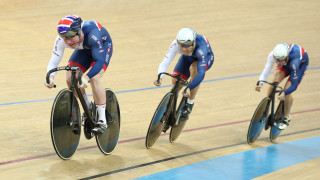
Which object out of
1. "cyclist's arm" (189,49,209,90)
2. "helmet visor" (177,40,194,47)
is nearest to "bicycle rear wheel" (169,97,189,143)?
"cyclist's arm" (189,49,209,90)

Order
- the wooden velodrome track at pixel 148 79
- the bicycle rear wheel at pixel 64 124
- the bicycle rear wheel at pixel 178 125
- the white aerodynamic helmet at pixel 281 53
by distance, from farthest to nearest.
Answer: the white aerodynamic helmet at pixel 281 53, the bicycle rear wheel at pixel 178 125, the wooden velodrome track at pixel 148 79, the bicycle rear wheel at pixel 64 124

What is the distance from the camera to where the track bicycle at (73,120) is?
12.2 feet

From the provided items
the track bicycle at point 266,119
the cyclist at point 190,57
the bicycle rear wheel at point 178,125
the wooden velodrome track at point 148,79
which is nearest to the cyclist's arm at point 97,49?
the cyclist at point 190,57

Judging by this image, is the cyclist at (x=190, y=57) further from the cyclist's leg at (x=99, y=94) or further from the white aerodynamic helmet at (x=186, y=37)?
the cyclist's leg at (x=99, y=94)

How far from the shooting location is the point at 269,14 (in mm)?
10867

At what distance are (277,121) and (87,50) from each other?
238 cm

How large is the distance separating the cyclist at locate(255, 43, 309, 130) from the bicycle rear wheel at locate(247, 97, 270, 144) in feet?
0.54

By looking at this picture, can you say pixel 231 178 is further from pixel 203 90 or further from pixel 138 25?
pixel 138 25

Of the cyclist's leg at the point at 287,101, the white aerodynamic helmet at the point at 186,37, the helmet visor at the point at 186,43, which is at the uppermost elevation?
the white aerodynamic helmet at the point at 186,37

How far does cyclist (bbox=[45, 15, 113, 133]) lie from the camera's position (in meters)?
3.76

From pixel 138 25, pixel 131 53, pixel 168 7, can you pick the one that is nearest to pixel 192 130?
pixel 131 53

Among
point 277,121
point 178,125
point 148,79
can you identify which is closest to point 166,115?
point 178,125

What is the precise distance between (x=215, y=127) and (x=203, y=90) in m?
1.40

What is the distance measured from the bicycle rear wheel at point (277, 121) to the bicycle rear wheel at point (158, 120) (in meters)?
1.43
